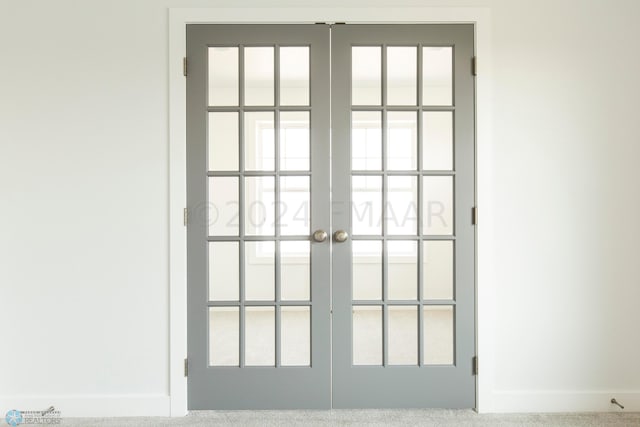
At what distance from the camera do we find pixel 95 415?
2090mm

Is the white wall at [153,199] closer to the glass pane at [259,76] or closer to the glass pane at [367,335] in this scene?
the glass pane at [259,76]

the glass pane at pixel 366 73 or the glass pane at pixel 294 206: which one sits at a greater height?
the glass pane at pixel 366 73

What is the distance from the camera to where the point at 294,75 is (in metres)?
2.12

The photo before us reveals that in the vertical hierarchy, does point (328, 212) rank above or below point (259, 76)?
→ below

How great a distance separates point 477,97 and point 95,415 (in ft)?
8.93

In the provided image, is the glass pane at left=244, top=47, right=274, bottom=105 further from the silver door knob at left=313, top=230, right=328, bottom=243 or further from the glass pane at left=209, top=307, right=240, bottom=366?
the glass pane at left=209, top=307, right=240, bottom=366

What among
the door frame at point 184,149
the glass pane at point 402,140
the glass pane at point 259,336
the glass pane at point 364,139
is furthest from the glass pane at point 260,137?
the glass pane at point 259,336

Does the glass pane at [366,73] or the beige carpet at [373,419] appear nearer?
the beige carpet at [373,419]

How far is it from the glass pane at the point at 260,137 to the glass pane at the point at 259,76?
0.08m

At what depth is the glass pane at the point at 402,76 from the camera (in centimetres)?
211

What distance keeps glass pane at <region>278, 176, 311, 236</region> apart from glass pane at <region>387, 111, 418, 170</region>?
0.49 metres

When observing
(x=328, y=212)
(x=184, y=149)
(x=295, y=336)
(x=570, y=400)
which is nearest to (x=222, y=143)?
(x=184, y=149)

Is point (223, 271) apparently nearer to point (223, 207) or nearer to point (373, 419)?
point (223, 207)

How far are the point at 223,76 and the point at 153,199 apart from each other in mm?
781
